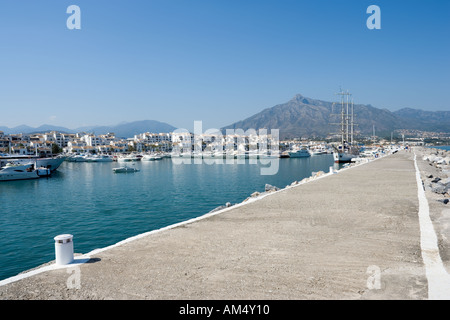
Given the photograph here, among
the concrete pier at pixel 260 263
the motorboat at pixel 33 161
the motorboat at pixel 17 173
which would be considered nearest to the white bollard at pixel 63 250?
the concrete pier at pixel 260 263

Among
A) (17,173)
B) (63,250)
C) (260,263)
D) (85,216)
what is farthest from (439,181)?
(17,173)

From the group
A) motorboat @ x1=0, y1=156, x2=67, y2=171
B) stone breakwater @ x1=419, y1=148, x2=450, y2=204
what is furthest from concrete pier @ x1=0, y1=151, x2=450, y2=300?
motorboat @ x1=0, y1=156, x2=67, y2=171

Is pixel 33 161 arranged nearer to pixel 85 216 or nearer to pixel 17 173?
pixel 17 173

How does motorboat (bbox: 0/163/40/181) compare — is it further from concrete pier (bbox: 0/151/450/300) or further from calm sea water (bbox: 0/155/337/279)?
concrete pier (bbox: 0/151/450/300)

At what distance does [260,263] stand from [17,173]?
49.5m

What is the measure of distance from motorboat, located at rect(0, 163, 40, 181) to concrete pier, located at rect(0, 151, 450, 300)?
46.0 meters

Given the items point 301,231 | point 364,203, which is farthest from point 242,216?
point 364,203

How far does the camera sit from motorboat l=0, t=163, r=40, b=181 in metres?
44.1

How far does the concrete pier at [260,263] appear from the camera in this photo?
4.07 metres

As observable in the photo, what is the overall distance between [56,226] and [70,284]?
1407cm

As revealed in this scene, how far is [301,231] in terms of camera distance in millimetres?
7016

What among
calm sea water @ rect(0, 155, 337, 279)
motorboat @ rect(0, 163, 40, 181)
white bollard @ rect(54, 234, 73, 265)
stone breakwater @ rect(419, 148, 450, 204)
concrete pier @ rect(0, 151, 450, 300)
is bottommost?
calm sea water @ rect(0, 155, 337, 279)

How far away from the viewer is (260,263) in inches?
200
